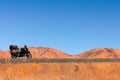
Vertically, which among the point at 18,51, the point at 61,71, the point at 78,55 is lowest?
the point at 61,71

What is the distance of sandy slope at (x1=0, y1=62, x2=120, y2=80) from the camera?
164ft

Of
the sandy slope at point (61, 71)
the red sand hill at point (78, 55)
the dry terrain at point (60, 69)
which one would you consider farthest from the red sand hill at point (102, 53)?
the sandy slope at point (61, 71)

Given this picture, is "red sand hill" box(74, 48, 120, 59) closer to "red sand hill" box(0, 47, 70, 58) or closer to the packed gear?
"red sand hill" box(0, 47, 70, 58)

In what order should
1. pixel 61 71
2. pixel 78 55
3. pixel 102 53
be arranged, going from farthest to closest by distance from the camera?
pixel 78 55
pixel 102 53
pixel 61 71

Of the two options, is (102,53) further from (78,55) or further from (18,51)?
(18,51)

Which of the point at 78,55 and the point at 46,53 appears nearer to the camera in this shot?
the point at 78,55

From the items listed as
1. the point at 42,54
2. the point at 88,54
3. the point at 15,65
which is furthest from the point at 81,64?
the point at 42,54

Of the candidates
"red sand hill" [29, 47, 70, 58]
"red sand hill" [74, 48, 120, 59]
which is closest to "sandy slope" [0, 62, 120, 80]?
"red sand hill" [74, 48, 120, 59]

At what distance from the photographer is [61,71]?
53125mm

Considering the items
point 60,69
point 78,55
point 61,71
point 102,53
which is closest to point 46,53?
point 78,55

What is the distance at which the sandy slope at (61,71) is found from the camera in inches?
1967

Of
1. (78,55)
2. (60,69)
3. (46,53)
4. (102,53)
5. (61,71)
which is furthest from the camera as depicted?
(46,53)

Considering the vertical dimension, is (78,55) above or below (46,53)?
below

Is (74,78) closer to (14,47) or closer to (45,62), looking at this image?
(45,62)
